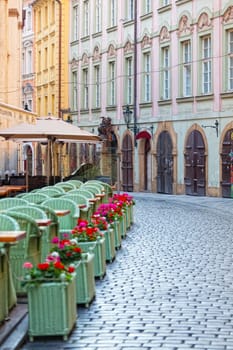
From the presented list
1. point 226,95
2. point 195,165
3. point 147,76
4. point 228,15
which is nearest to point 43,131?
point 226,95

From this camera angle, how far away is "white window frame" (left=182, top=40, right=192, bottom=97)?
3406 cm

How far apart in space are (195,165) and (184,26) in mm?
6026

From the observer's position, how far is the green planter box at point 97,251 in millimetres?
10062

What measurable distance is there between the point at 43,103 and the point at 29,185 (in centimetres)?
2939

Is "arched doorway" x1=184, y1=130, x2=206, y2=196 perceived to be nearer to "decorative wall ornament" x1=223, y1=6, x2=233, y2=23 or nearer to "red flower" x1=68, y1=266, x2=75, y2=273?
"decorative wall ornament" x1=223, y1=6, x2=233, y2=23

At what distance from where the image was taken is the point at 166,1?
3584cm

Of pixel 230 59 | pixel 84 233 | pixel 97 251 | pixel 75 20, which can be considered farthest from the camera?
pixel 75 20

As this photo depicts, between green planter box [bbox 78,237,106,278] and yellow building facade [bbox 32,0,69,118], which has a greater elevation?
yellow building facade [bbox 32,0,69,118]

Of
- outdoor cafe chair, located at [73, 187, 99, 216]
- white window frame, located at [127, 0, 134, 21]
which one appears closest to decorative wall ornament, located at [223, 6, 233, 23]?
white window frame, located at [127, 0, 134, 21]

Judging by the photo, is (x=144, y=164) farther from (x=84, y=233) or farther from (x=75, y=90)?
(x=84, y=233)

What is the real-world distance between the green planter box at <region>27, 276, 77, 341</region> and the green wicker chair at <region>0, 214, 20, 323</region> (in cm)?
35

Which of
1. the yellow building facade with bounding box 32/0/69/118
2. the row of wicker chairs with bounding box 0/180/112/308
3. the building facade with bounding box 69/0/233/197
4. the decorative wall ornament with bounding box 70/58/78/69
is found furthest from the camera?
the yellow building facade with bounding box 32/0/69/118

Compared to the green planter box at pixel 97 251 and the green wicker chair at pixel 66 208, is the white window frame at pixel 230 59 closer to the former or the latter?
the green wicker chair at pixel 66 208

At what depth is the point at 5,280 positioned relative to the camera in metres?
7.30
